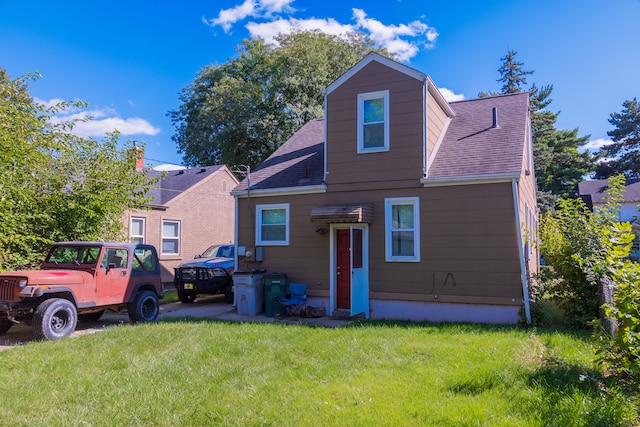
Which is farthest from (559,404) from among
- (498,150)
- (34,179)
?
(34,179)

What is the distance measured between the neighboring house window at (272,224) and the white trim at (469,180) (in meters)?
3.80

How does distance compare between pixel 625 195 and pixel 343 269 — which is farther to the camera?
pixel 625 195

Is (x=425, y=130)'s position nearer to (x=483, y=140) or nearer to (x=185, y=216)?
(x=483, y=140)

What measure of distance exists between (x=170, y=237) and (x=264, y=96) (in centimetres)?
1209

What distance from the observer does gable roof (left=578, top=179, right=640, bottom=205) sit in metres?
32.8

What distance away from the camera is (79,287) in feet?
27.9

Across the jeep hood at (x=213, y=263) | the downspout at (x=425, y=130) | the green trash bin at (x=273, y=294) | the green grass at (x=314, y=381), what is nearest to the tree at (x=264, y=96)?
the jeep hood at (x=213, y=263)

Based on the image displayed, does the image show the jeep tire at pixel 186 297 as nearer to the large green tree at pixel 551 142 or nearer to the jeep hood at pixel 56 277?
the jeep hood at pixel 56 277

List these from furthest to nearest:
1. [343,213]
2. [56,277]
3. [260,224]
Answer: [260,224], [343,213], [56,277]

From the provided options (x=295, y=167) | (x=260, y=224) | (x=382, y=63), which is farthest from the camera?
(x=295, y=167)

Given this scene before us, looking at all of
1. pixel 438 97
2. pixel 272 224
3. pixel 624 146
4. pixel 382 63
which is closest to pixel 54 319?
pixel 272 224

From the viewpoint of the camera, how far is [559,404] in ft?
13.7

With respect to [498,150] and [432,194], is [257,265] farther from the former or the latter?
[498,150]

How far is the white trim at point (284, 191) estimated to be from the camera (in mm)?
11055
